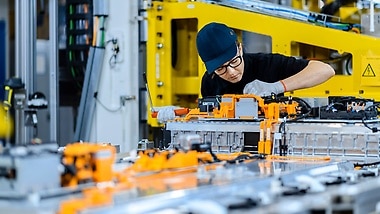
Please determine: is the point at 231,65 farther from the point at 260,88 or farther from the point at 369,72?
the point at 369,72

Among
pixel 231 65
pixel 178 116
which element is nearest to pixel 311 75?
pixel 231 65

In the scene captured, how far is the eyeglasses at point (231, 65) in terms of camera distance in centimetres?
409

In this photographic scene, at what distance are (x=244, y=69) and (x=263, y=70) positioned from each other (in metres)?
0.15

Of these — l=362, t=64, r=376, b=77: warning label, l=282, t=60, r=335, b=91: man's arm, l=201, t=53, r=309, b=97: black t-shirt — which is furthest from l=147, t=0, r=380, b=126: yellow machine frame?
l=282, t=60, r=335, b=91: man's arm

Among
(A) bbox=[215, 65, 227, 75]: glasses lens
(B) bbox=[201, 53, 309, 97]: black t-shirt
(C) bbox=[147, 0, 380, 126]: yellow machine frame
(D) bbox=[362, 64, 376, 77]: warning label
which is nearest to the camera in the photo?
(A) bbox=[215, 65, 227, 75]: glasses lens

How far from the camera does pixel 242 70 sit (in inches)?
171

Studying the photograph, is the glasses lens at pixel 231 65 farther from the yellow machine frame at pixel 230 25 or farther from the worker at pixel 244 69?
the yellow machine frame at pixel 230 25

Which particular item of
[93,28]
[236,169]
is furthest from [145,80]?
[236,169]

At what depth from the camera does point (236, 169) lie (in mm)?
2492

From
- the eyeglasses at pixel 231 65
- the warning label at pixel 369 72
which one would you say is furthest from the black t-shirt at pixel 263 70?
the warning label at pixel 369 72

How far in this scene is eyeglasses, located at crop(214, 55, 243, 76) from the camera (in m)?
4.09

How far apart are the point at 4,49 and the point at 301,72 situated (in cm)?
411

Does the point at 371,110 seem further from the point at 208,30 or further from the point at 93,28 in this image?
the point at 93,28

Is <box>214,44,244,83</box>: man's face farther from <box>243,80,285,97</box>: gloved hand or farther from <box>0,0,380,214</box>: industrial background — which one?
<box>0,0,380,214</box>: industrial background
